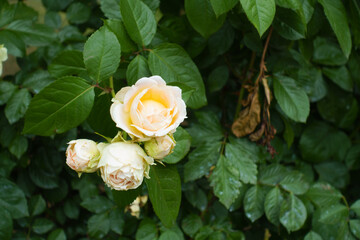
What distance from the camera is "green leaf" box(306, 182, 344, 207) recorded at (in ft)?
3.65

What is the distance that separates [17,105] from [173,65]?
523 millimetres

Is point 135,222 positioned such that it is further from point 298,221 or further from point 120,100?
point 120,100

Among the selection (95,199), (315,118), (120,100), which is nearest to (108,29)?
(120,100)

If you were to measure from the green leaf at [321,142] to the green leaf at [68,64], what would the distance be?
899mm

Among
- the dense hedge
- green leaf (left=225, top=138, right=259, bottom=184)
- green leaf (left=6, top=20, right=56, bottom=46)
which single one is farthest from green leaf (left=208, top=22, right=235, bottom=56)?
green leaf (left=6, top=20, right=56, bottom=46)

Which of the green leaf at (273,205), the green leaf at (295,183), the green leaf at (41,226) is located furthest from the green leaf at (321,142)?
the green leaf at (41,226)

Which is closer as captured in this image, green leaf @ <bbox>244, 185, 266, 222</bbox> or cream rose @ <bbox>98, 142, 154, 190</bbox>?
cream rose @ <bbox>98, 142, 154, 190</bbox>

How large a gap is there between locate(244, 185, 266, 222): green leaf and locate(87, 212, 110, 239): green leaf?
470 mm

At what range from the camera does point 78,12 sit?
1.20 m

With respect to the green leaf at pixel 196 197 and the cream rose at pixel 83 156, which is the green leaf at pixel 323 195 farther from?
the cream rose at pixel 83 156

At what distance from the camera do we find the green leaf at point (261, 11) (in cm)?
68

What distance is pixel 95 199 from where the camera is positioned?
1189 mm

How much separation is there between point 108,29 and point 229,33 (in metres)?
0.50

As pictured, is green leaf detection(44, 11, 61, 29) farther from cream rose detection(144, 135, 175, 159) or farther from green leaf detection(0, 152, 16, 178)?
cream rose detection(144, 135, 175, 159)
